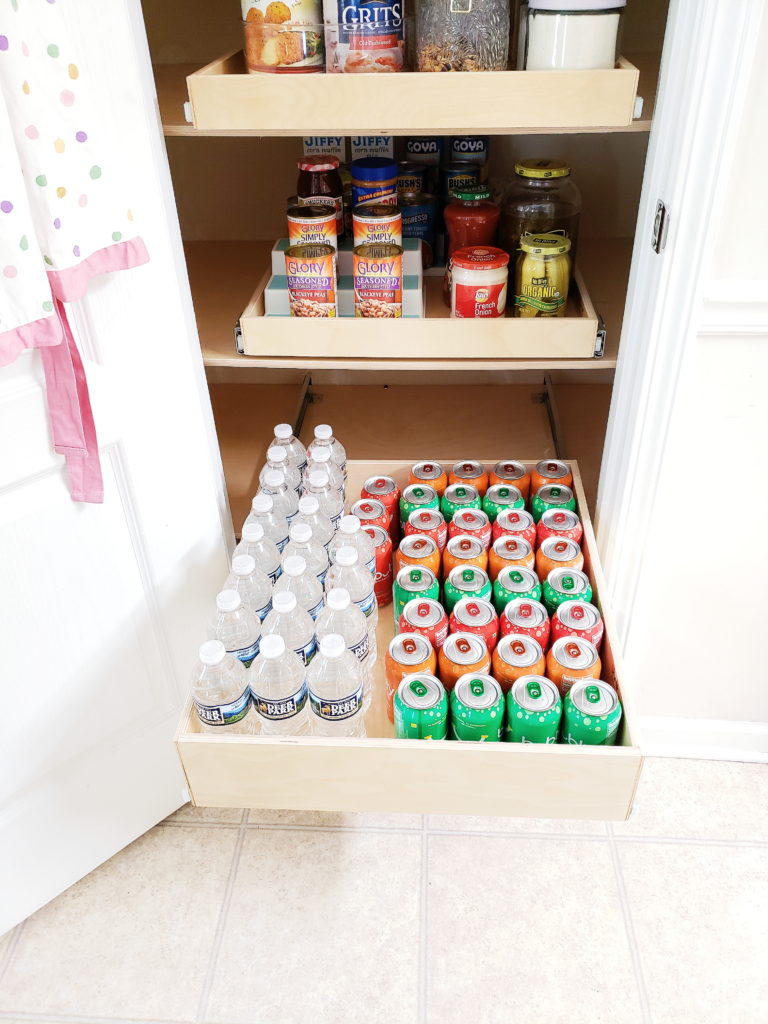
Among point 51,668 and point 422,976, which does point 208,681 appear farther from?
point 422,976

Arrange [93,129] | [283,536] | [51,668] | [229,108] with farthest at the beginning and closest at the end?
[283,536] < [51,668] < [229,108] < [93,129]

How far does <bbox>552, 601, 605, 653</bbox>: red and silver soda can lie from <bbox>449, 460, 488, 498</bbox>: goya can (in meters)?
0.36

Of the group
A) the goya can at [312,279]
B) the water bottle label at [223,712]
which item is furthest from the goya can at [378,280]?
the water bottle label at [223,712]

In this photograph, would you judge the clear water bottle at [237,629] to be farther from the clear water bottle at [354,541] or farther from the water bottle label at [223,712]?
the clear water bottle at [354,541]

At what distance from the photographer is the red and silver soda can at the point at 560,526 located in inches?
53.6

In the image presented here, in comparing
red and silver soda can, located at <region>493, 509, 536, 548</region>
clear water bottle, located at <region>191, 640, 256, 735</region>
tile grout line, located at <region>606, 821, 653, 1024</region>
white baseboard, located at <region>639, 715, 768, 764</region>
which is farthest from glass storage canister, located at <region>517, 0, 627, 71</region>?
tile grout line, located at <region>606, 821, 653, 1024</region>

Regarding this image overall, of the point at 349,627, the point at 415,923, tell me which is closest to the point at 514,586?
the point at 349,627

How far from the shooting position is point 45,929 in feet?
4.69

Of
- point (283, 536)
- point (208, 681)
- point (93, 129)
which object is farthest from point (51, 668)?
point (93, 129)

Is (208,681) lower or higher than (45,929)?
higher

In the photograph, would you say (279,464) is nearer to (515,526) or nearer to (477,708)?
(515,526)

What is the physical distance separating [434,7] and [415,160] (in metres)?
0.42

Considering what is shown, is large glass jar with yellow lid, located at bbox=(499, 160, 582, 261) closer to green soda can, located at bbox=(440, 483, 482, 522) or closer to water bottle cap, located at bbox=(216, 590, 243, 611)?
green soda can, located at bbox=(440, 483, 482, 522)

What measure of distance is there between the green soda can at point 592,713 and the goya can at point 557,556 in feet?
0.84
